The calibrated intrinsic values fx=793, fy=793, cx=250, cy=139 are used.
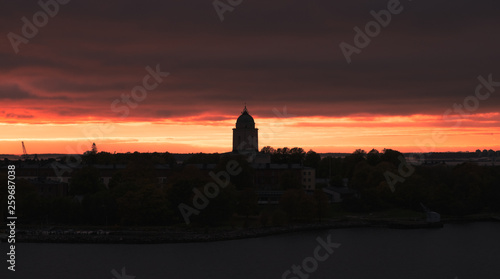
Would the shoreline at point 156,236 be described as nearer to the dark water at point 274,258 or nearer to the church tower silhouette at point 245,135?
the dark water at point 274,258

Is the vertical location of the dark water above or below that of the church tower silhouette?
below

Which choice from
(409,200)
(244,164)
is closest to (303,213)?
(409,200)

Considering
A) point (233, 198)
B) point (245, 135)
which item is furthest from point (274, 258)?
point (245, 135)

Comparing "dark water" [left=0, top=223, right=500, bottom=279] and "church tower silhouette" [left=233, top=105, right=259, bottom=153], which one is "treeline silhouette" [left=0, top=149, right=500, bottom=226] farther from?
"church tower silhouette" [left=233, top=105, right=259, bottom=153]

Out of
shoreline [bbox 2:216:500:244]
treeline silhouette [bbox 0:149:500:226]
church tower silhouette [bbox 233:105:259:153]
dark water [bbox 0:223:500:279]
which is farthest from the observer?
church tower silhouette [bbox 233:105:259:153]

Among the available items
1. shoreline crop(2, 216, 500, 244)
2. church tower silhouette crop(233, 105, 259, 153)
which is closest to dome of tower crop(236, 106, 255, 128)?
church tower silhouette crop(233, 105, 259, 153)

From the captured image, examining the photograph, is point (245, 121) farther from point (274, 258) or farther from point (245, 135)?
point (274, 258)

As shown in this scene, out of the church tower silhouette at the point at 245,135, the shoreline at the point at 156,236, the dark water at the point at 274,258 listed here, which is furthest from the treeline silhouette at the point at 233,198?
the church tower silhouette at the point at 245,135

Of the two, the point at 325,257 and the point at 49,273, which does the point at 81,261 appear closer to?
the point at 49,273
